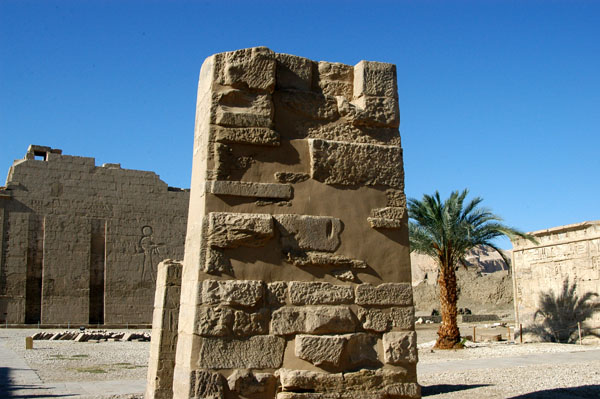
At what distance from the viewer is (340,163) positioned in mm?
4180

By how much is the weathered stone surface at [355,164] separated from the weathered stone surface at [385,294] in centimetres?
72

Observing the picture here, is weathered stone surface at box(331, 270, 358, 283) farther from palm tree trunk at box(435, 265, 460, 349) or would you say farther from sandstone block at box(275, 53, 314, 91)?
palm tree trunk at box(435, 265, 460, 349)

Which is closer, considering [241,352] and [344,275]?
[241,352]

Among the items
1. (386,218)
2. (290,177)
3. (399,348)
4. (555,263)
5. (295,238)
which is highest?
(290,177)

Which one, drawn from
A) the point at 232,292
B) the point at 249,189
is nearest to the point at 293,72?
the point at 249,189

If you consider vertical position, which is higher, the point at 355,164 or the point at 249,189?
the point at 355,164

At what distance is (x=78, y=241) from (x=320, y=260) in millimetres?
22692

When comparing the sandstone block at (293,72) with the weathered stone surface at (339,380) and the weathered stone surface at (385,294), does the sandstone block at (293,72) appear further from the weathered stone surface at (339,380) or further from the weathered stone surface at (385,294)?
the weathered stone surface at (339,380)

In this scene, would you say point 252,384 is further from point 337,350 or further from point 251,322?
point 337,350

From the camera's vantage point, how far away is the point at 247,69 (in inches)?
160

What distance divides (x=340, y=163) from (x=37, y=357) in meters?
10.7

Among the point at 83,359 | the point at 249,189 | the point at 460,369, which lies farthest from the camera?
the point at 83,359

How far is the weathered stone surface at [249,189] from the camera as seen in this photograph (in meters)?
3.85

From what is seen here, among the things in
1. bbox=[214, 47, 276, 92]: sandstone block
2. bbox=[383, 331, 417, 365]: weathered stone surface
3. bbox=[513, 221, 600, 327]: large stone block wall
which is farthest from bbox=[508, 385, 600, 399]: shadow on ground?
bbox=[513, 221, 600, 327]: large stone block wall
